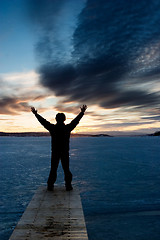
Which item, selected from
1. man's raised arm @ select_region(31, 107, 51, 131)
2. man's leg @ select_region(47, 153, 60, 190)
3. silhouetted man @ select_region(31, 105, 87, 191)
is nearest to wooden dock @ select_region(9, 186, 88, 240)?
man's leg @ select_region(47, 153, 60, 190)

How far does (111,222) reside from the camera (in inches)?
422

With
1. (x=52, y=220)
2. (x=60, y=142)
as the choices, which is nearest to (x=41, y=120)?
(x=60, y=142)

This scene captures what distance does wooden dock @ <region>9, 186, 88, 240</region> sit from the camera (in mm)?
4537

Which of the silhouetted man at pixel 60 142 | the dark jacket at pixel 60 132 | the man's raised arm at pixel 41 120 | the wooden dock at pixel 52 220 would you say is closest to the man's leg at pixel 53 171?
the silhouetted man at pixel 60 142

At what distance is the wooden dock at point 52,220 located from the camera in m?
4.54

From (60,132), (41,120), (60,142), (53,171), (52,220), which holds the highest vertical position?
(41,120)

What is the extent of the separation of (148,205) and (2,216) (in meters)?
9.97

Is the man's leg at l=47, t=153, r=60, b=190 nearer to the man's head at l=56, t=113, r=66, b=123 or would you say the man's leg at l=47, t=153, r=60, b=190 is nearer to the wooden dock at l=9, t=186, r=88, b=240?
the wooden dock at l=9, t=186, r=88, b=240

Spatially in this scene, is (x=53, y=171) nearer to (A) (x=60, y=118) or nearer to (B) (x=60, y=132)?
(B) (x=60, y=132)

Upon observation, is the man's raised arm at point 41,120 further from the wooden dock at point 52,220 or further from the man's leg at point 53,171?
the wooden dock at point 52,220

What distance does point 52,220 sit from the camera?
5.34 metres

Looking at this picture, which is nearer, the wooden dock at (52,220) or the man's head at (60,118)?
the wooden dock at (52,220)

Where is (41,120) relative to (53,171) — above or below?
above

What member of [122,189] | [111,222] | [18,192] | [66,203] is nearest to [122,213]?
[111,222]
